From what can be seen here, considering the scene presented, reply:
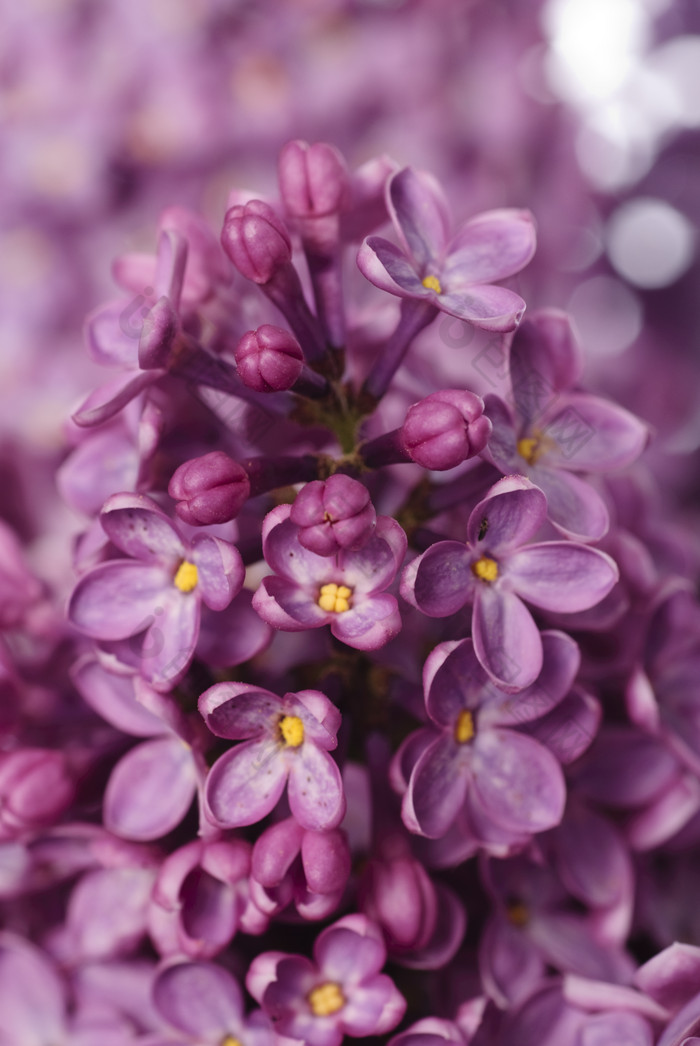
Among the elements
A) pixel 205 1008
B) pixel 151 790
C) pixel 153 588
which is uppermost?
pixel 153 588

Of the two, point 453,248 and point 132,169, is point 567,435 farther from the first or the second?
point 132,169

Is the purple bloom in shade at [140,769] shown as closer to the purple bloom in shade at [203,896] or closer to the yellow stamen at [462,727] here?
the purple bloom in shade at [203,896]

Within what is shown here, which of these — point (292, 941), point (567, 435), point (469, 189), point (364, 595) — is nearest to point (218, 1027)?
point (292, 941)

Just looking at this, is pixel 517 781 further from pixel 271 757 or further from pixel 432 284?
pixel 432 284

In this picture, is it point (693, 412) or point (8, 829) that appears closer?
point (8, 829)

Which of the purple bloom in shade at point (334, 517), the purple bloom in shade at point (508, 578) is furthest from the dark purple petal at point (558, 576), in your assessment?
the purple bloom in shade at point (334, 517)

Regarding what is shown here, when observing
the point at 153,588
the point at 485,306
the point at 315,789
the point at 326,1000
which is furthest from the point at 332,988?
the point at 485,306

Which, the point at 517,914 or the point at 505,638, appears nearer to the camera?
the point at 505,638
